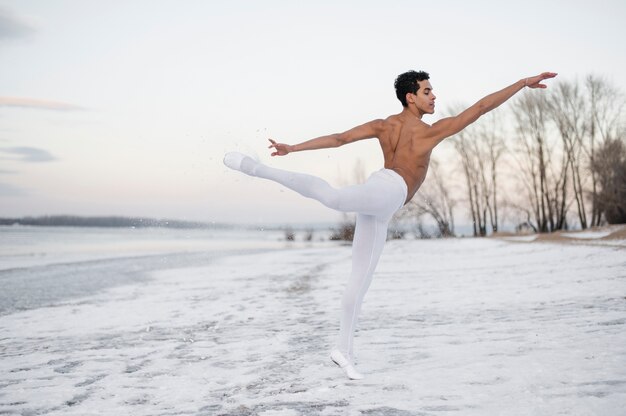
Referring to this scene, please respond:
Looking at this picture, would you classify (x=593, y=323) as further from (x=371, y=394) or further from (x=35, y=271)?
(x=35, y=271)

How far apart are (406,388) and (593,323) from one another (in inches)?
115

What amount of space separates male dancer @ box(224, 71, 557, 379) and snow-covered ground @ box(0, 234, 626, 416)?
653mm

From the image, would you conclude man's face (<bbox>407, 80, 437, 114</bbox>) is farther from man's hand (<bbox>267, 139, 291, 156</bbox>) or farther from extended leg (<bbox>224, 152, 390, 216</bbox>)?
man's hand (<bbox>267, 139, 291, 156</bbox>)

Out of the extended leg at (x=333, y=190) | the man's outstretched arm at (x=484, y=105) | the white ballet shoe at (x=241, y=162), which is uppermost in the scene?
the man's outstretched arm at (x=484, y=105)

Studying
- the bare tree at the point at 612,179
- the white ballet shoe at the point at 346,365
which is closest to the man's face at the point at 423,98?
the white ballet shoe at the point at 346,365

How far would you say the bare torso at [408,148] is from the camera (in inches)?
151

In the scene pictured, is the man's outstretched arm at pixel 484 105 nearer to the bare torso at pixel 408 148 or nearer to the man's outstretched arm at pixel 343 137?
the bare torso at pixel 408 148

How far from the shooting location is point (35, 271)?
49.1 ft

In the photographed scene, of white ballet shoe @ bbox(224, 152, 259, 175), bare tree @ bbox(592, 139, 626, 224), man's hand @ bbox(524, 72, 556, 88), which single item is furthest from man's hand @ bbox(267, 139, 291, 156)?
bare tree @ bbox(592, 139, 626, 224)

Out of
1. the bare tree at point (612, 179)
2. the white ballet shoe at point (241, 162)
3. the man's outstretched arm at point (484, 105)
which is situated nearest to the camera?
the man's outstretched arm at point (484, 105)

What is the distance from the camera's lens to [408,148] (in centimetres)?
387

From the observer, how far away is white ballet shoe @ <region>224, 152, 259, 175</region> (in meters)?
3.75

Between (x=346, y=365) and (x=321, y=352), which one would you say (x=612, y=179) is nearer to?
(x=321, y=352)

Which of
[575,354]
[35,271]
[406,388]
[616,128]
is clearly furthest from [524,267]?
[616,128]
